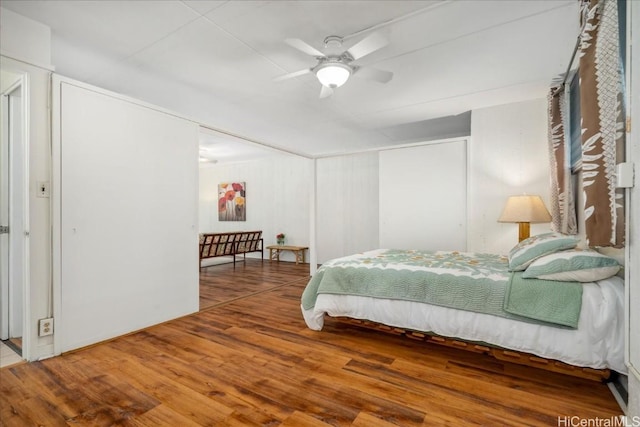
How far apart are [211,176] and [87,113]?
6091 millimetres

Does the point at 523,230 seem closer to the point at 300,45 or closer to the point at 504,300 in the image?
the point at 504,300

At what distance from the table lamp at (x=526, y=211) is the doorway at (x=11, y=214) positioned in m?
4.70

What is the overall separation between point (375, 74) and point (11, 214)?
3.52 m

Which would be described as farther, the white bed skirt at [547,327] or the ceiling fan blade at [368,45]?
the ceiling fan blade at [368,45]

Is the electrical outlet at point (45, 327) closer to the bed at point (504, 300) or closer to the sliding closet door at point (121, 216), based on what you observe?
the sliding closet door at point (121, 216)

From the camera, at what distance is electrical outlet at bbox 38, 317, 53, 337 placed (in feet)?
7.27

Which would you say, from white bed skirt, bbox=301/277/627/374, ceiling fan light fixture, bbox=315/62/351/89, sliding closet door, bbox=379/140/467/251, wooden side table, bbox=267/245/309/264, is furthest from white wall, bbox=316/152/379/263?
white bed skirt, bbox=301/277/627/374

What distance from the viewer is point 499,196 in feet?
12.8

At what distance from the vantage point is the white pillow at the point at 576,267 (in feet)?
5.99

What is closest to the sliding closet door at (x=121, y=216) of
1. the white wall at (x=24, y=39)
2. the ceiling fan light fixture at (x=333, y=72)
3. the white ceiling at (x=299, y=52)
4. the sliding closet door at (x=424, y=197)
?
the white wall at (x=24, y=39)

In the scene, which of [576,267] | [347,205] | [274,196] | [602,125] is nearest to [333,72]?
[602,125]

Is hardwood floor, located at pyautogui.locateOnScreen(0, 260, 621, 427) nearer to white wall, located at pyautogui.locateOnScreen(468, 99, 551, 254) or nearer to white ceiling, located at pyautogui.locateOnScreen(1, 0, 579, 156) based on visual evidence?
white wall, located at pyautogui.locateOnScreen(468, 99, 551, 254)

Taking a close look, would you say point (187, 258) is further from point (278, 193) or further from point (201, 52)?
point (278, 193)

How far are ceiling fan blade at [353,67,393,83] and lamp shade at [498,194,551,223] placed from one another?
195 cm
